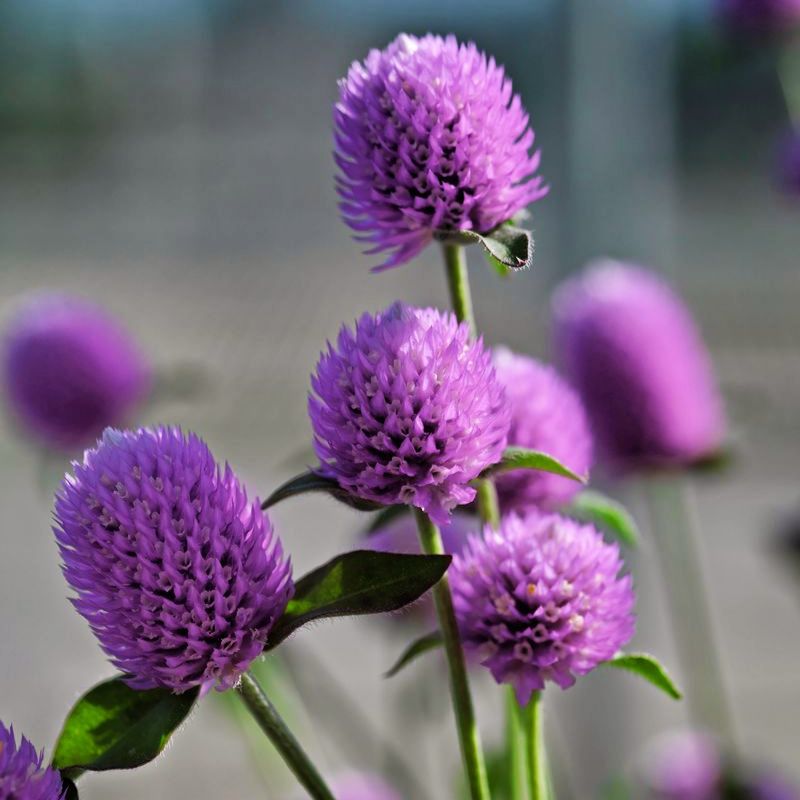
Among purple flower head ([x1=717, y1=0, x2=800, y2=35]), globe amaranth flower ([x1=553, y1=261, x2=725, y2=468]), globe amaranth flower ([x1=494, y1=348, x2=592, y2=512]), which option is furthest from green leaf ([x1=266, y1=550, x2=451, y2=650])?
purple flower head ([x1=717, y1=0, x2=800, y2=35])

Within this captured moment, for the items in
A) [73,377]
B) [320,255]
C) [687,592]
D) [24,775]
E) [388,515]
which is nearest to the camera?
[24,775]

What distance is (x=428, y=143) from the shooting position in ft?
1.32

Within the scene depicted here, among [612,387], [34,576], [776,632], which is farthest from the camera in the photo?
[34,576]

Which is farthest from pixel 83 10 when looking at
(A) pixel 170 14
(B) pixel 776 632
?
(B) pixel 776 632

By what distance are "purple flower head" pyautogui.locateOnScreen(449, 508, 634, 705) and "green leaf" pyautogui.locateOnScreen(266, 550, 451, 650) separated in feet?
0.16

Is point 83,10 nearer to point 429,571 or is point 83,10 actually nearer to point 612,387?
point 612,387

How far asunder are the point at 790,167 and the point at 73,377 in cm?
53

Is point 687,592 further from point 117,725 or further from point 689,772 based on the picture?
point 117,725

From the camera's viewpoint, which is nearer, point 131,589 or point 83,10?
point 131,589

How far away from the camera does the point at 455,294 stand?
1.38 ft

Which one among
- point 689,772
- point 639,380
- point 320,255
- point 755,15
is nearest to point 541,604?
point 639,380

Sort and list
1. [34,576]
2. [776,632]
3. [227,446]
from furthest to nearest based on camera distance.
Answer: [227,446]
[34,576]
[776,632]

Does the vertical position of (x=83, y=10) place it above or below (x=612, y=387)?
above

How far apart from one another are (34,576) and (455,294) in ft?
6.90
